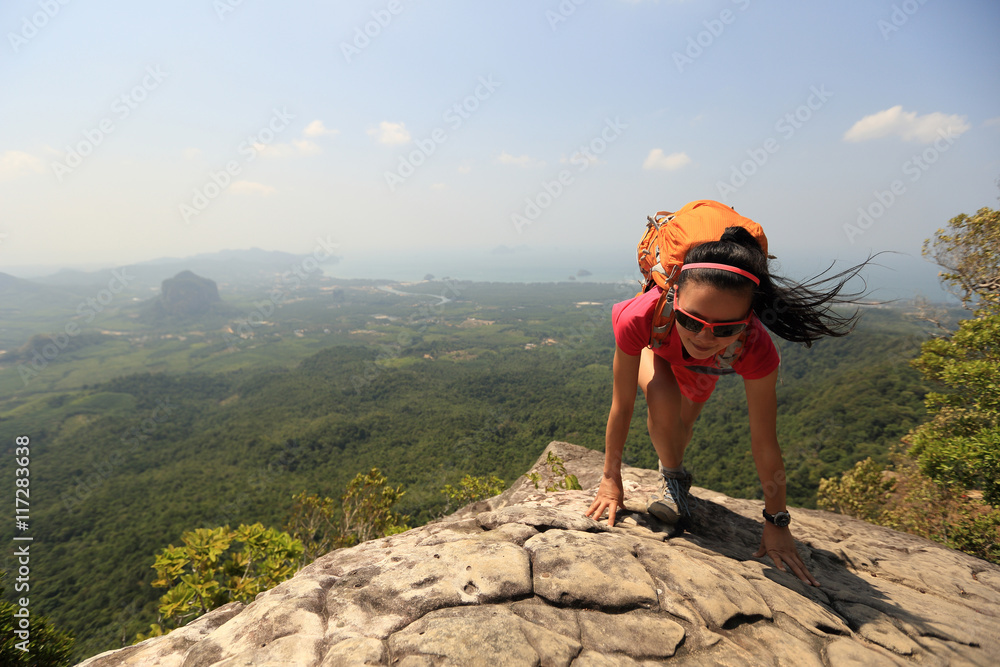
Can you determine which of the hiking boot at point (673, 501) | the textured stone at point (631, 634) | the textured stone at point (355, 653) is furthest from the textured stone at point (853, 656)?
the textured stone at point (355, 653)

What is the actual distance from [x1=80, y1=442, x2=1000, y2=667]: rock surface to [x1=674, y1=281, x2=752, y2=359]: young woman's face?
1.35m

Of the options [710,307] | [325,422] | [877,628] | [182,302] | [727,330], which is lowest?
[325,422]

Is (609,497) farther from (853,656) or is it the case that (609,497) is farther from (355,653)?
(355,653)

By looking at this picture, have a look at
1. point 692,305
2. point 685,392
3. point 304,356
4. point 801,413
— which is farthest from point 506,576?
point 304,356

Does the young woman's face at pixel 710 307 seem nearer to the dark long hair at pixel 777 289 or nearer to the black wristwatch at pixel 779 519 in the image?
the dark long hair at pixel 777 289

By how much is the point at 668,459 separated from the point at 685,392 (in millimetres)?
560

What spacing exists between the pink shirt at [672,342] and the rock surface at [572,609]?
49.0 inches

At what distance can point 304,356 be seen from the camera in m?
90.2

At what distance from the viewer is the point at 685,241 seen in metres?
2.36

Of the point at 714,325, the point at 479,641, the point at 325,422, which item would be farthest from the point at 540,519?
the point at 325,422

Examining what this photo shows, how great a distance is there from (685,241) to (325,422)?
56437 mm

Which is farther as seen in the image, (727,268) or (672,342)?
(672,342)

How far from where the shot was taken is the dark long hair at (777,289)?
2150 millimetres

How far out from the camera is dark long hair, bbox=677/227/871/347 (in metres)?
2.15
